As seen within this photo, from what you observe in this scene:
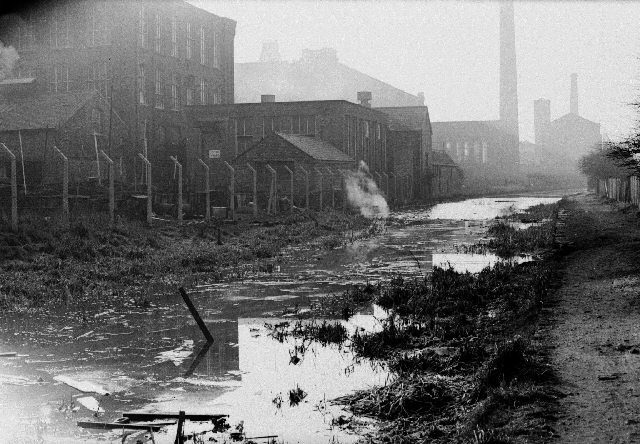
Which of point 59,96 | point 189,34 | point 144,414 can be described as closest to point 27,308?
point 144,414

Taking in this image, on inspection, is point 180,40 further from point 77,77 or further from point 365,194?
point 365,194

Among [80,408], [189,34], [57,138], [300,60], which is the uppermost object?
[300,60]

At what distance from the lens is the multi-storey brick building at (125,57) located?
4188cm

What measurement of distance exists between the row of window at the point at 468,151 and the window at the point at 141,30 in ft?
196

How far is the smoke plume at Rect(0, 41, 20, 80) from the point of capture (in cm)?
4397

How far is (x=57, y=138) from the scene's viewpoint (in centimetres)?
3331

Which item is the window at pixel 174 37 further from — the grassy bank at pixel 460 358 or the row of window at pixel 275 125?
the grassy bank at pixel 460 358

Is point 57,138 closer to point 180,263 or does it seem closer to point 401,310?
point 180,263

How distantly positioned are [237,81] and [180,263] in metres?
81.9

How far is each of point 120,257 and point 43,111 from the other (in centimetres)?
1718

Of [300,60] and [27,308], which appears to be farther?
[300,60]

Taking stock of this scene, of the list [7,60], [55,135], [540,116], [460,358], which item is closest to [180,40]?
[7,60]

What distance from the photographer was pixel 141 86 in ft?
139

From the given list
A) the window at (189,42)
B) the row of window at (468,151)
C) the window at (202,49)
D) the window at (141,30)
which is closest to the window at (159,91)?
the window at (141,30)
